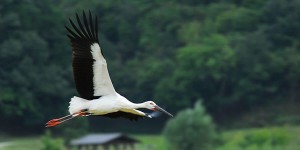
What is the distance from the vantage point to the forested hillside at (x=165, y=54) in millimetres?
54969

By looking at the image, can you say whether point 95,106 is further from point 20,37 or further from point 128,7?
point 128,7

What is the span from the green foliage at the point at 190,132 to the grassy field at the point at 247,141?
1215mm

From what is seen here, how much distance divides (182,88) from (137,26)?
353 inches

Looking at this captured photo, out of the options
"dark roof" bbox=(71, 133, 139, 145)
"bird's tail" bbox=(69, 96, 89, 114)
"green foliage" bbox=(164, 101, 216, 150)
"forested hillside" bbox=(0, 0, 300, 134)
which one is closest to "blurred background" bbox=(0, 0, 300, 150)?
"forested hillside" bbox=(0, 0, 300, 134)

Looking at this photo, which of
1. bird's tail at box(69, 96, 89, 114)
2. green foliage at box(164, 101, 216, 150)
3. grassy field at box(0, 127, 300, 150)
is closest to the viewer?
bird's tail at box(69, 96, 89, 114)

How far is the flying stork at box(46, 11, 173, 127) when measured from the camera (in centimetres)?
1816

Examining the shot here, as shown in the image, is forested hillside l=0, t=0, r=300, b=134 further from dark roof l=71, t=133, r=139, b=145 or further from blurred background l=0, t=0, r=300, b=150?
dark roof l=71, t=133, r=139, b=145

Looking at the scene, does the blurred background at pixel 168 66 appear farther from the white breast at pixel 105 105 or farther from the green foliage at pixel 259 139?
the white breast at pixel 105 105

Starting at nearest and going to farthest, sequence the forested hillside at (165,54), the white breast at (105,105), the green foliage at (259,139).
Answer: the white breast at (105,105) → the green foliage at (259,139) → the forested hillside at (165,54)

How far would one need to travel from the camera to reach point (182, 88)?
57.2 m

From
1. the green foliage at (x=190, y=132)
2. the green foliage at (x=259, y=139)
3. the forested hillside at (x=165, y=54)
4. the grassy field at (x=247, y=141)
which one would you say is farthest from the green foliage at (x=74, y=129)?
the forested hillside at (x=165, y=54)

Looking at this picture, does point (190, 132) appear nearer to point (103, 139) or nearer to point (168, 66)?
point (103, 139)

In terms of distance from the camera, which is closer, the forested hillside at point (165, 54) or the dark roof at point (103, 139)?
the dark roof at point (103, 139)

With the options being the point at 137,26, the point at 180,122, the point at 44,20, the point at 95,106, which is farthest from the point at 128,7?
the point at 95,106
